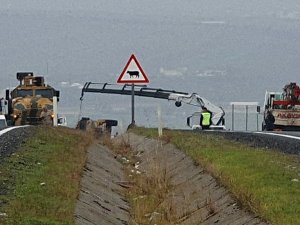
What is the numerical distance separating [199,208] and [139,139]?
40.0 ft

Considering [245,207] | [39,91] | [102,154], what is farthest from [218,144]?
[39,91]

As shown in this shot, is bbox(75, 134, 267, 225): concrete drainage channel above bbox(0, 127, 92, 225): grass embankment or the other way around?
the other way around

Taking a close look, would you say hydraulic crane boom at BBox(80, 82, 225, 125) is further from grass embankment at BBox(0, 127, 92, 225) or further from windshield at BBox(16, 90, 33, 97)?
grass embankment at BBox(0, 127, 92, 225)

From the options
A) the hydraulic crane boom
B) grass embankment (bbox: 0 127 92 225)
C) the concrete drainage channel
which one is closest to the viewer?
grass embankment (bbox: 0 127 92 225)

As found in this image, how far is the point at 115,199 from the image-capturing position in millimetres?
17688

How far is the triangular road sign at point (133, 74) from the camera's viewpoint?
2794cm

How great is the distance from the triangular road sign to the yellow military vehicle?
55.6 ft

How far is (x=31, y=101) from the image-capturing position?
45469 millimetres

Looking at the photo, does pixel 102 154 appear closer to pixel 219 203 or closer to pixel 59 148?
pixel 59 148

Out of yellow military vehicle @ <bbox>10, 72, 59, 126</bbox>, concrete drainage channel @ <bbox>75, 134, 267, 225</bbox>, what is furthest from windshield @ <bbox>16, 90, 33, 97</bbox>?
concrete drainage channel @ <bbox>75, 134, 267, 225</bbox>

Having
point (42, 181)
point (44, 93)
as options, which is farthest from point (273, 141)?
point (44, 93)

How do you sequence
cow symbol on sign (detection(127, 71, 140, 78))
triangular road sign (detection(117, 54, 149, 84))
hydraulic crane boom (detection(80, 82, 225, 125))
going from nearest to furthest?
triangular road sign (detection(117, 54, 149, 84)) → cow symbol on sign (detection(127, 71, 140, 78)) → hydraulic crane boom (detection(80, 82, 225, 125))

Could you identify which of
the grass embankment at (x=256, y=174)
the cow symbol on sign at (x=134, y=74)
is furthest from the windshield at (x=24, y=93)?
the grass embankment at (x=256, y=174)

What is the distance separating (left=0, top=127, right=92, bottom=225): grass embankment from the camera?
41.7ft
